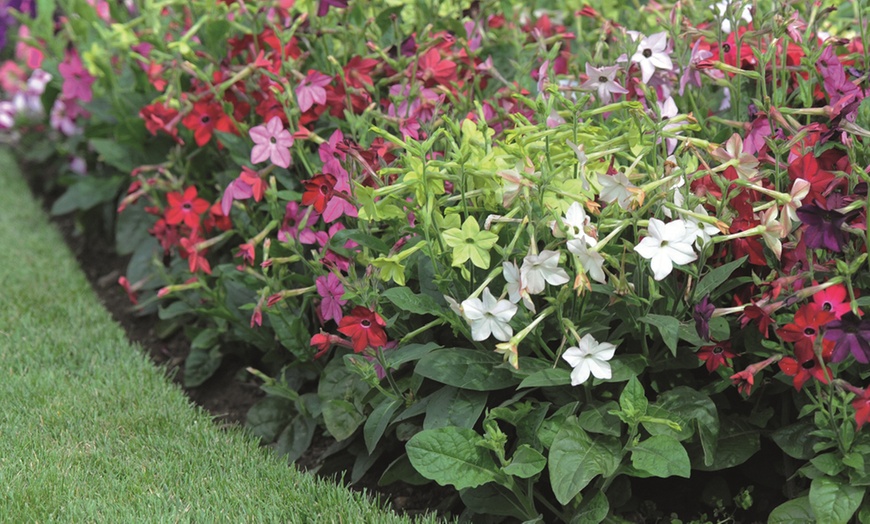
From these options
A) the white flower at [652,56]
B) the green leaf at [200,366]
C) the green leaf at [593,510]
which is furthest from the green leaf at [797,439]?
the green leaf at [200,366]

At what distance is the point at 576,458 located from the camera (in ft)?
6.59

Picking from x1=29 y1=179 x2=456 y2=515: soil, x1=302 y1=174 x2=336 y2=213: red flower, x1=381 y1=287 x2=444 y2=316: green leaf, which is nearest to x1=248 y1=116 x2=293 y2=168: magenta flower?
x1=302 y1=174 x2=336 y2=213: red flower

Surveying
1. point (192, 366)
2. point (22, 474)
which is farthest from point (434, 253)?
point (192, 366)

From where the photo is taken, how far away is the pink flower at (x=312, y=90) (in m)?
2.73

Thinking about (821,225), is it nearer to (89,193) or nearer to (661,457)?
(661,457)

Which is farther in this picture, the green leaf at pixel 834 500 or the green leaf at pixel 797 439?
the green leaf at pixel 797 439

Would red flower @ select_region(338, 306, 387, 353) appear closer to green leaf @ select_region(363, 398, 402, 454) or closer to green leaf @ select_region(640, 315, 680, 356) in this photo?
green leaf @ select_region(363, 398, 402, 454)

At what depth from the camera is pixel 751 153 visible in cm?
224

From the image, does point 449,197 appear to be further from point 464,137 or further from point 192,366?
point 192,366

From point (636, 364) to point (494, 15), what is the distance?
6.20 feet

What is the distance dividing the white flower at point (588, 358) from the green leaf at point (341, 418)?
2.13 feet

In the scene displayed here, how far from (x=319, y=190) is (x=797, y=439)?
1.21 metres

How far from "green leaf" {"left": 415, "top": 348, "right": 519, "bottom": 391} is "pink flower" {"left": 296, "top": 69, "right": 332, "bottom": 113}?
3.03 feet

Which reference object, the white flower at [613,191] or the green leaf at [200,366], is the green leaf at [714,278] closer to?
the white flower at [613,191]
